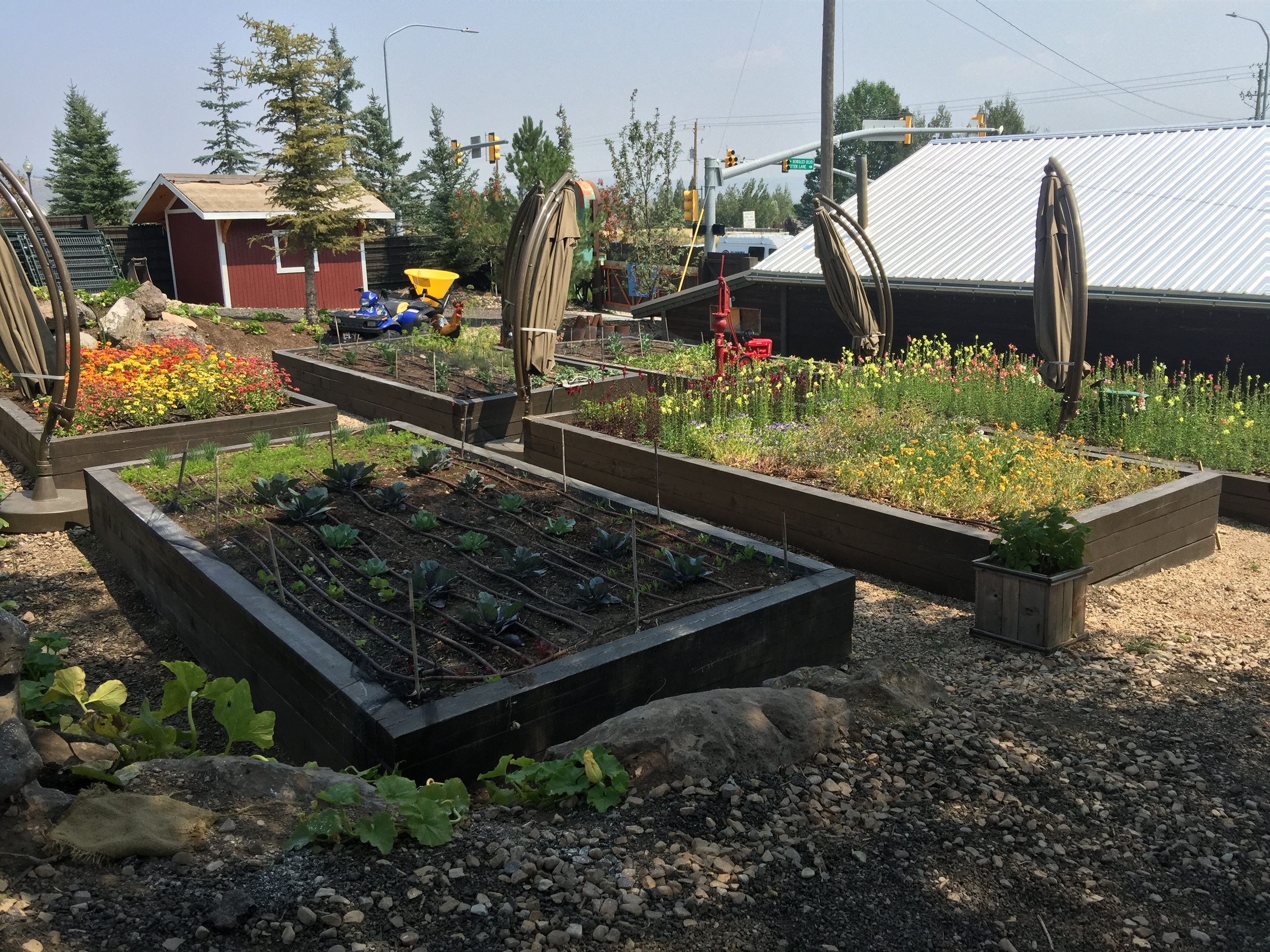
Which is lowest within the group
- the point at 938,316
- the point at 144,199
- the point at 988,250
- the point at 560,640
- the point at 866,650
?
the point at 866,650

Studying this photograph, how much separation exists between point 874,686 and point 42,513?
6938mm

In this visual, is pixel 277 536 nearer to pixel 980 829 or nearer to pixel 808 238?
pixel 980 829

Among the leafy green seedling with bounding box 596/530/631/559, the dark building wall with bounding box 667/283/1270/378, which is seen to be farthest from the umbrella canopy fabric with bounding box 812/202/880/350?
the leafy green seedling with bounding box 596/530/631/559

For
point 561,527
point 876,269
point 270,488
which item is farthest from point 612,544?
point 876,269

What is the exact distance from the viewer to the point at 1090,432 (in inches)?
363

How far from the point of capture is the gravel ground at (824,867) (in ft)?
9.16

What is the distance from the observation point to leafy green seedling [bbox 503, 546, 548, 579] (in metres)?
5.89

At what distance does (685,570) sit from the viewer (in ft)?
18.9

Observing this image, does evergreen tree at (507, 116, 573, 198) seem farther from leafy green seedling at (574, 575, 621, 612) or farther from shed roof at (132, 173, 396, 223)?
leafy green seedling at (574, 575, 621, 612)

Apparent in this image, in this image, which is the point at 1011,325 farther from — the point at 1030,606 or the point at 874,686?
the point at 874,686

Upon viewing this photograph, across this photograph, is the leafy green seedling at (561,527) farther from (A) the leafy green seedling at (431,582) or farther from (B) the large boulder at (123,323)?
(B) the large boulder at (123,323)

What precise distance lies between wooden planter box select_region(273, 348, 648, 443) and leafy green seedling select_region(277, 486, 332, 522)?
11.2ft

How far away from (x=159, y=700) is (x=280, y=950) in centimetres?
337

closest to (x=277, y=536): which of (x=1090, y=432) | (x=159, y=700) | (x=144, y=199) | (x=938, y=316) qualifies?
(x=159, y=700)
